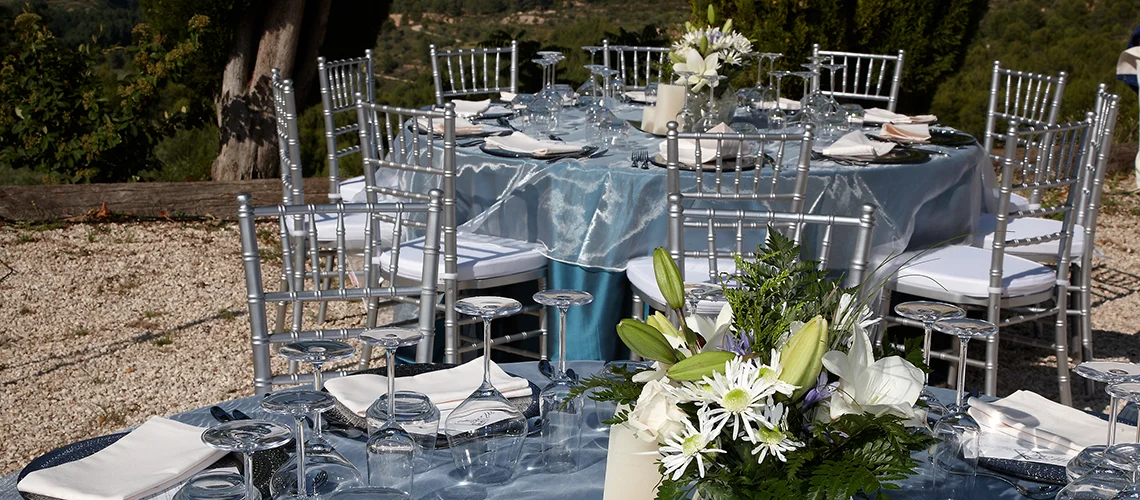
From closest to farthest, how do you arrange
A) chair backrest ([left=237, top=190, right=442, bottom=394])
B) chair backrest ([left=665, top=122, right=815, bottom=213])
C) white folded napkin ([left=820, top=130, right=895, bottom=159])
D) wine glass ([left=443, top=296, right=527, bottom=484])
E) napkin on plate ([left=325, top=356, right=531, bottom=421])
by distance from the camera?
wine glass ([left=443, top=296, right=527, bottom=484]), napkin on plate ([left=325, top=356, right=531, bottom=421]), chair backrest ([left=237, top=190, right=442, bottom=394]), chair backrest ([left=665, top=122, right=815, bottom=213]), white folded napkin ([left=820, top=130, right=895, bottom=159])

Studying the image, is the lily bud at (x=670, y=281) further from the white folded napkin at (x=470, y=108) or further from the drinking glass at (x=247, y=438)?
the white folded napkin at (x=470, y=108)

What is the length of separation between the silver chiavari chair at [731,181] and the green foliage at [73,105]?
452 centimetres

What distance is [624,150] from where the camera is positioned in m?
4.21

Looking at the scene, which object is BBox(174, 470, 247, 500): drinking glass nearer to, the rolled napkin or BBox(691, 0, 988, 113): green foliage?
the rolled napkin

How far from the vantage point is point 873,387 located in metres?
1.17

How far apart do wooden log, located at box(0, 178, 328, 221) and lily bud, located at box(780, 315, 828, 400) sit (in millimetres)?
5830

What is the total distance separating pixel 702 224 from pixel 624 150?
2.69 ft

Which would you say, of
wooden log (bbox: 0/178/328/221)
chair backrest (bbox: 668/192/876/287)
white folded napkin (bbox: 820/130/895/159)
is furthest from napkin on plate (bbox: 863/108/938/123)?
wooden log (bbox: 0/178/328/221)

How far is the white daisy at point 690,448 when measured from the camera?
43.9 inches

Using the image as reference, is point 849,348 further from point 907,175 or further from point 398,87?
point 398,87

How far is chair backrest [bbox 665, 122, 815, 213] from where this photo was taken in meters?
3.36

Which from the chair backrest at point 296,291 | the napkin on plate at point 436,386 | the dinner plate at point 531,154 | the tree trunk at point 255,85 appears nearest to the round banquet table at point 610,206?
the dinner plate at point 531,154

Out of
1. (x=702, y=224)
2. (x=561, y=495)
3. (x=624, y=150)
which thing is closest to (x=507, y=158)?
(x=624, y=150)

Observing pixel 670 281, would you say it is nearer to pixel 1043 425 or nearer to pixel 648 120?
pixel 1043 425
